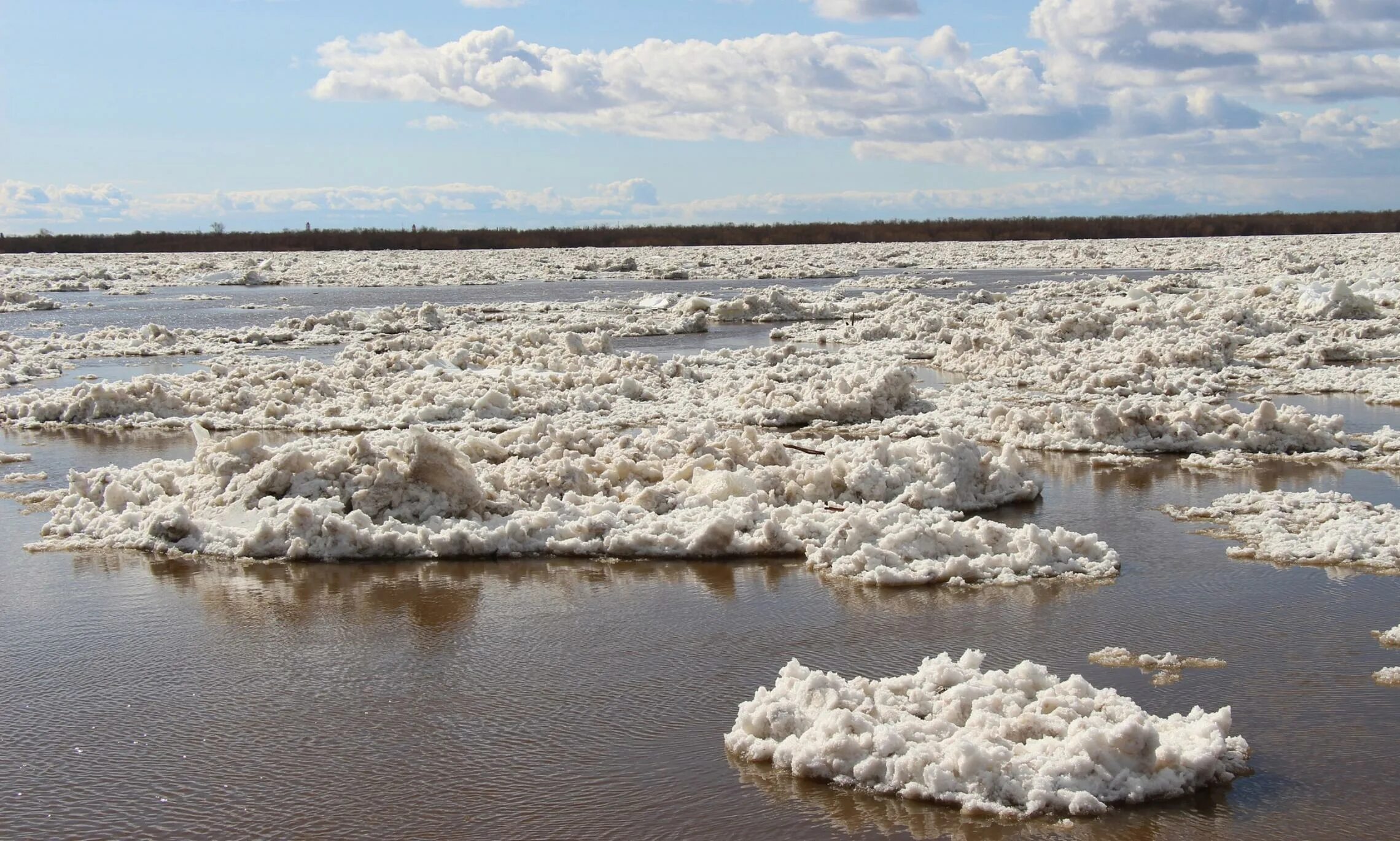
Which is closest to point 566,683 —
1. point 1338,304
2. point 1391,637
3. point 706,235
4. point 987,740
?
point 987,740

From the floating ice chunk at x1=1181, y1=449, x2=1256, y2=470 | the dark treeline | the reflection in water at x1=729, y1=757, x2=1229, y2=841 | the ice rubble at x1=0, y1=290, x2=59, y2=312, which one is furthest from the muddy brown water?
the dark treeline

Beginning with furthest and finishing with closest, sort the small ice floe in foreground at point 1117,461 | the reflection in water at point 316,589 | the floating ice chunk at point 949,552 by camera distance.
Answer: the small ice floe in foreground at point 1117,461, the floating ice chunk at point 949,552, the reflection in water at point 316,589

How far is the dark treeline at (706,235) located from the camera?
56688mm

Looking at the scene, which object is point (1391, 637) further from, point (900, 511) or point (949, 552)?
point (900, 511)

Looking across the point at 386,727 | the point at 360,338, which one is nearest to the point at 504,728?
the point at 386,727

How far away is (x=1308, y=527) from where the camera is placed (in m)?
7.38

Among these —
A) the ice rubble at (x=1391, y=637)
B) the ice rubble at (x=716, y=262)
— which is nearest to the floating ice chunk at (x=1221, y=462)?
the ice rubble at (x=1391, y=637)

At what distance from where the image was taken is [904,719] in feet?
14.9

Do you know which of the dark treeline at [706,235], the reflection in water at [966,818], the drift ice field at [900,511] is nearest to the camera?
the reflection in water at [966,818]

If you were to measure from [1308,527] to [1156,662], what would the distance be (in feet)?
8.20

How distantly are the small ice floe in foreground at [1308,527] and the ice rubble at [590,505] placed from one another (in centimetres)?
96

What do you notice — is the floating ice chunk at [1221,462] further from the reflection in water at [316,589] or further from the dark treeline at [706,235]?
the dark treeline at [706,235]

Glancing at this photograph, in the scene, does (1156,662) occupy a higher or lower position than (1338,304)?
lower

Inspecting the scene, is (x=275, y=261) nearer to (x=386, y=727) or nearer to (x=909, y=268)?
(x=909, y=268)
